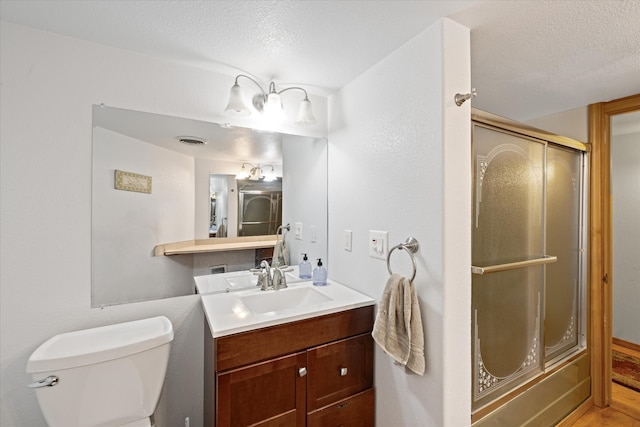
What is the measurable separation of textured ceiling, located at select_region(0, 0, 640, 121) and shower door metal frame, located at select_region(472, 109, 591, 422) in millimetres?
327

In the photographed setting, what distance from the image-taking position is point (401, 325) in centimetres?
123

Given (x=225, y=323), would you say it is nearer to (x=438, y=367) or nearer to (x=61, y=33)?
(x=438, y=367)

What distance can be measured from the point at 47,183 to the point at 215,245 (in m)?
0.77

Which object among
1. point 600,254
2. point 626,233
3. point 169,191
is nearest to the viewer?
point 169,191

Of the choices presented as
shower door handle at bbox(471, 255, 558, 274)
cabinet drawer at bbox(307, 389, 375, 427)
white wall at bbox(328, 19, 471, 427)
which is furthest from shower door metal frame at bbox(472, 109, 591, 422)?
cabinet drawer at bbox(307, 389, 375, 427)

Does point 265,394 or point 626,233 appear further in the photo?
point 626,233

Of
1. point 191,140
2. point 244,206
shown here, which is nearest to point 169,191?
point 191,140

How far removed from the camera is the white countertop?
1187 mm

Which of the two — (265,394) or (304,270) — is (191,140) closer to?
(304,270)

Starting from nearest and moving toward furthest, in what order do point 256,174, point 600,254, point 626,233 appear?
point 256,174
point 600,254
point 626,233

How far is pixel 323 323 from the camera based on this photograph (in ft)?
4.40

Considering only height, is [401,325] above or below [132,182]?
below

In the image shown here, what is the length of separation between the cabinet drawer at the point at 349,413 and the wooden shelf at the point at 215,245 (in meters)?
0.93

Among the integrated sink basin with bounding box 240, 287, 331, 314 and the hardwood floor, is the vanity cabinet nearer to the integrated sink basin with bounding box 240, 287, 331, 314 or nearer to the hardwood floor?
the integrated sink basin with bounding box 240, 287, 331, 314
